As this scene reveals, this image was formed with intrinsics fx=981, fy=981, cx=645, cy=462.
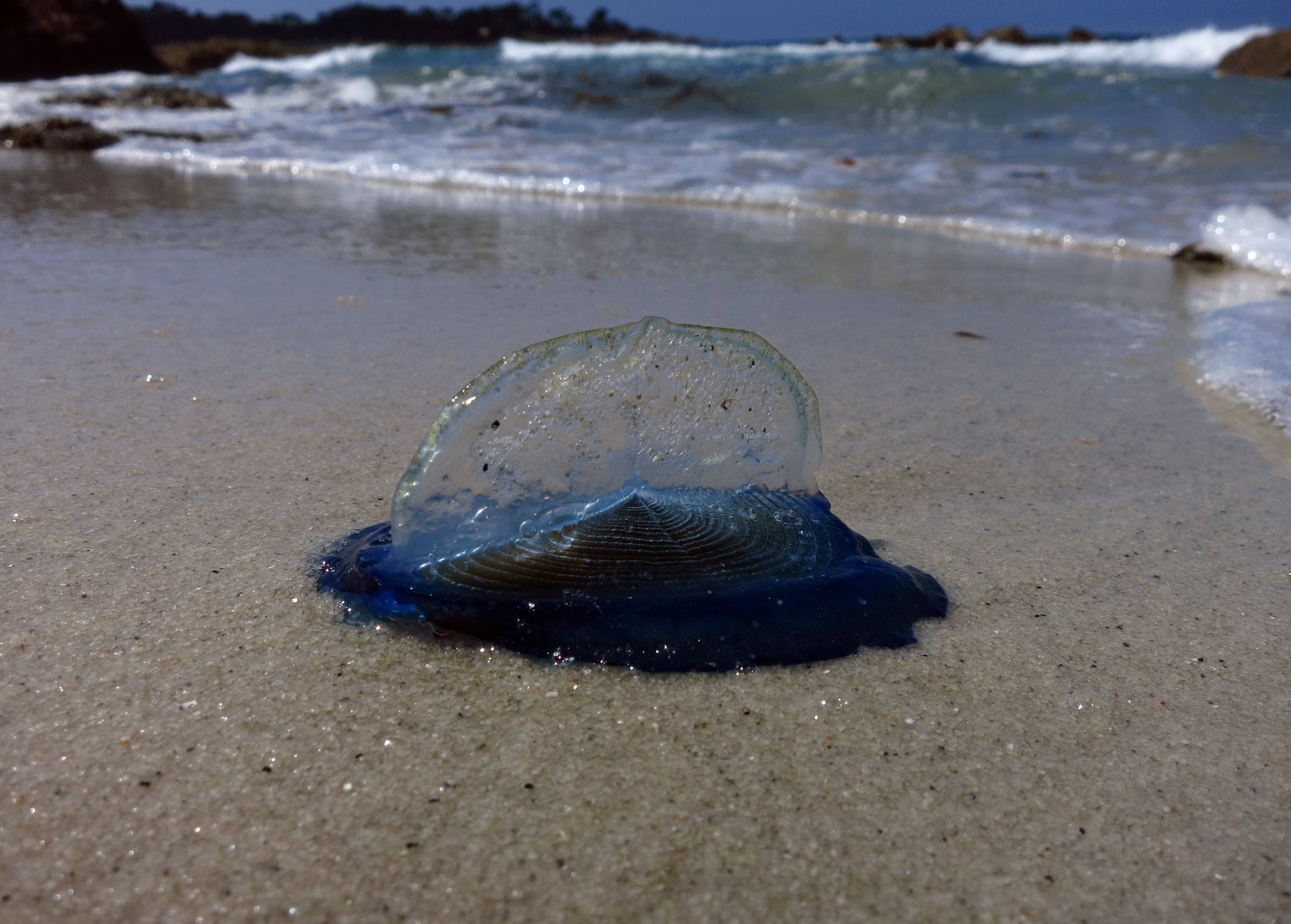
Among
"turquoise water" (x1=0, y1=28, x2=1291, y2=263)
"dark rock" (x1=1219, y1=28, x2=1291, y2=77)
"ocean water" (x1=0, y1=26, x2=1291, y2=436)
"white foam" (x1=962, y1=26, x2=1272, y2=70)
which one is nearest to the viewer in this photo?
"ocean water" (x1=0, y1=26, x2=1291, y2=436)

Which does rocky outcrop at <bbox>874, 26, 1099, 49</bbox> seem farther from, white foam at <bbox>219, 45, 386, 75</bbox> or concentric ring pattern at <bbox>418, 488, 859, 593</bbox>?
concentric ring pattern at <bbox>418, 488, 859, 593</bbox>

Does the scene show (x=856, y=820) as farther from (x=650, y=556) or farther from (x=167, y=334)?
(x=167, y=334)

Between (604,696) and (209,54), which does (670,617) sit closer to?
(604,696)

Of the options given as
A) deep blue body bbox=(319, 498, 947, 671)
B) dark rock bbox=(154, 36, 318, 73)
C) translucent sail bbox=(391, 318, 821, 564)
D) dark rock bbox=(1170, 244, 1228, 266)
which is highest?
translucent sail bbox=(391, 318, 821, 564)

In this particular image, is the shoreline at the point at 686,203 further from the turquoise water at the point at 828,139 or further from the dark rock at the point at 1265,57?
the dark rock at the point at 1265,57

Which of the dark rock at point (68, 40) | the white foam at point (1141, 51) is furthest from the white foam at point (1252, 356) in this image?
the dark rock at point (68, 40)

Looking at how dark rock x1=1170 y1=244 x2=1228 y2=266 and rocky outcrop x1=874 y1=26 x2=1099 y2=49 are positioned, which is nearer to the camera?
dark rock x1=1170 y1=244 x2=1228 y2=266

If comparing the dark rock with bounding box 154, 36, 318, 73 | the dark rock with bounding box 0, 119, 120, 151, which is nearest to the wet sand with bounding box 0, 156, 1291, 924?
the dark rock with bounding box 0, 119, 120, 151
